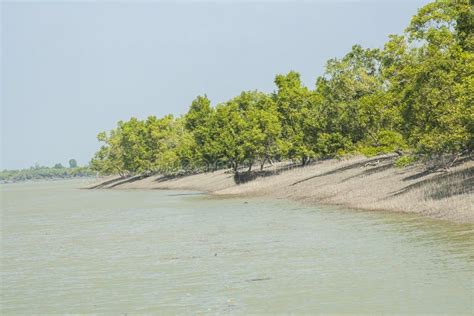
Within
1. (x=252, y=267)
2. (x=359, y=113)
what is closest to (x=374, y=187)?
(x=359, y=113)

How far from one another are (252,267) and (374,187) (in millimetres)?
29230

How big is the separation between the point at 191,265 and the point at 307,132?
64848 mm

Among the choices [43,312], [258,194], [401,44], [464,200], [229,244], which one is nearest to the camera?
[43,312]

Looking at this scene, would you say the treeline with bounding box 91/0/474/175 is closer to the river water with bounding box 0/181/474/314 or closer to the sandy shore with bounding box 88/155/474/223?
the sandy shore with bounding box 88/155/474/223

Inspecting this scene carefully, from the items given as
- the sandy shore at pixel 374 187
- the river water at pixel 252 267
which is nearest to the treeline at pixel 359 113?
the sandy shore at pixel 374 187

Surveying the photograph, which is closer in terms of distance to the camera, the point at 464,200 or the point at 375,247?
the point at 375,247

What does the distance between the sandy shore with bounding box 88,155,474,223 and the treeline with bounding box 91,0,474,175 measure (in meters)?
1.97

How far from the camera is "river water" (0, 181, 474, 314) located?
21156 millimetres

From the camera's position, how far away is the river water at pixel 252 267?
69.4 ft

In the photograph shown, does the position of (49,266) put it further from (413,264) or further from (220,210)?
(220,210)

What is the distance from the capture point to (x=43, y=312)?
2211 centimetres

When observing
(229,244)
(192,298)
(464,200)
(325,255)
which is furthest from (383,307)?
(464,200)

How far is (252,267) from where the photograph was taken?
27.7 m

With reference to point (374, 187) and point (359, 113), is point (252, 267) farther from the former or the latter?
point (359, 113)
